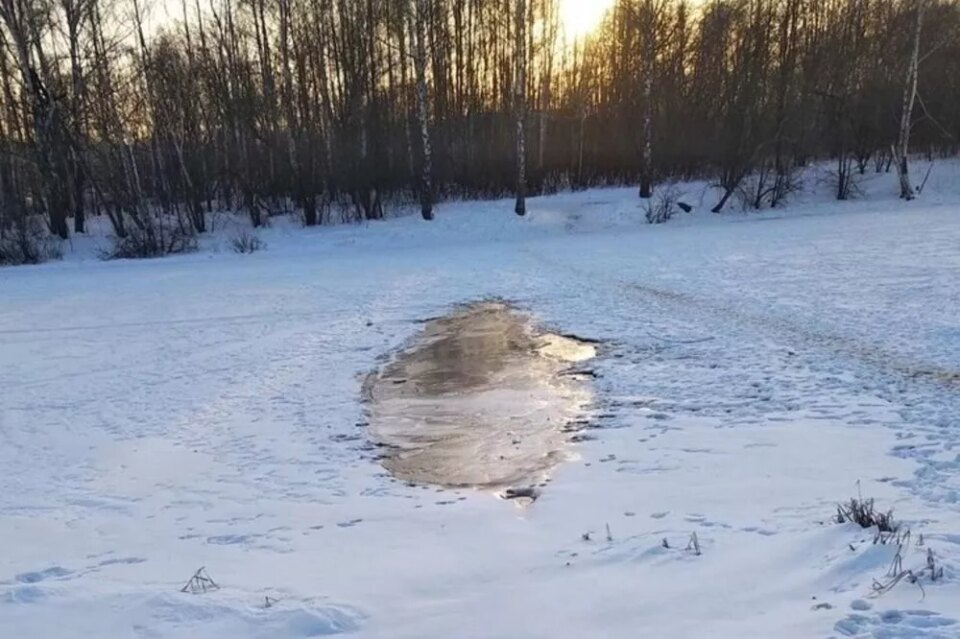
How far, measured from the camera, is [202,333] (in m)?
12.3

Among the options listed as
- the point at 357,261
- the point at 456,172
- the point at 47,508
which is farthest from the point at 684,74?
the point at 47,508

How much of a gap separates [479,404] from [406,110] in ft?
89.1

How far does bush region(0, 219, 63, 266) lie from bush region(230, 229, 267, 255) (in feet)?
20.7

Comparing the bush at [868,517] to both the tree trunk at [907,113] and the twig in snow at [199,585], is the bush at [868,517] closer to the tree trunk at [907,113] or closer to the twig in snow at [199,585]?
Result: the twig in snow at [199,585]

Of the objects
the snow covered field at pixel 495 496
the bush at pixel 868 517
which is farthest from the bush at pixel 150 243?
the bush at pixel 868 517

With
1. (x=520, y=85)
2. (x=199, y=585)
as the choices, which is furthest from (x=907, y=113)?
(x=199, y=585)

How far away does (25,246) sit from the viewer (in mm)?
25484

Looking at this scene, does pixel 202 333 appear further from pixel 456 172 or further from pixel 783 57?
pixel 783 57

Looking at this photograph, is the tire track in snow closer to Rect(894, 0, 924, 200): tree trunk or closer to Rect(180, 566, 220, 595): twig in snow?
Rect(180, 566, 220, 595): twig in snow

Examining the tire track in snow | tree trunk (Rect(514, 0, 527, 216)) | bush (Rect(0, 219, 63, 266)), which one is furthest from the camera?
tree trunk (Rect(514, 0, 527, 216))

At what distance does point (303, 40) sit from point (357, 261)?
13692mm

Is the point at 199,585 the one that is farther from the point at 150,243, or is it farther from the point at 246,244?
the point at 150,243

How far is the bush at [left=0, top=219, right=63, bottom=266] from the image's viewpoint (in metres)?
25.5

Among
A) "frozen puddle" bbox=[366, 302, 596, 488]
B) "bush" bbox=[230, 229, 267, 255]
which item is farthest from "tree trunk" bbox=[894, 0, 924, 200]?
"bush" bbox=[230, 229, 267, 255]
